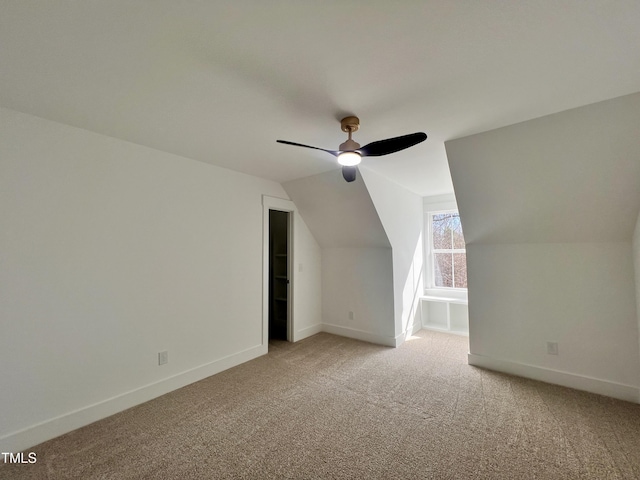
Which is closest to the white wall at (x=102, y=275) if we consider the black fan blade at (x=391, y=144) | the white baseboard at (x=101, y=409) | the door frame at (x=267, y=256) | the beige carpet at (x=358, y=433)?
the white baseboard at (x=101, y=409)

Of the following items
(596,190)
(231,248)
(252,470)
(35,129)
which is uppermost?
(35,129)

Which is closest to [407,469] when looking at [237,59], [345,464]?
[345,464]

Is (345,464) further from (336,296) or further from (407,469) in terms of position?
(336,296)

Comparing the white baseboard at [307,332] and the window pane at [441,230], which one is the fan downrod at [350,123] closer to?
the white baseboard at [307,332]

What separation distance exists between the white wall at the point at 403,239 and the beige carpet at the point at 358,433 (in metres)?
1.22

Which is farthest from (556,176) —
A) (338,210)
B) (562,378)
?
(338,210)

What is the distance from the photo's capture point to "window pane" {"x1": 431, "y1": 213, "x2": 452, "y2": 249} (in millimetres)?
4758

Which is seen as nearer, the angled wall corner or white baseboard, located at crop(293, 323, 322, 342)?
the angled wall corner

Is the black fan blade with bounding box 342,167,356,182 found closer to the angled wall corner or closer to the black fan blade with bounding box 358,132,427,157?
the black fan blade with bounding box 358,132,427,157

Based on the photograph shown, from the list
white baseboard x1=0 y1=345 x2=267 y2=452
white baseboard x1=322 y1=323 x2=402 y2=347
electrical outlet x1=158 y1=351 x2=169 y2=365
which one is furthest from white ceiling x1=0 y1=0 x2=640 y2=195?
white baseboard x1=322 y1=323 x2=402 y2=347

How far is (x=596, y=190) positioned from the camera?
7.63ft

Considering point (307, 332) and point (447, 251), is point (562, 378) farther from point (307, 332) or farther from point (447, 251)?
point (307, 332)

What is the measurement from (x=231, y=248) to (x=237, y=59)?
2.23 m

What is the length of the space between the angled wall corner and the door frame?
0.21 metres
